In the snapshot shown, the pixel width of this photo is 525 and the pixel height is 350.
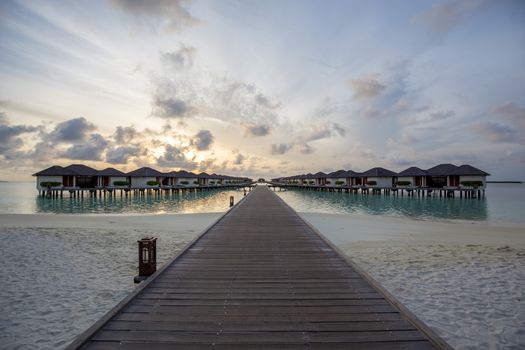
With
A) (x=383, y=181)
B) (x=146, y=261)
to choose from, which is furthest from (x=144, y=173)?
(x=146, y=261)

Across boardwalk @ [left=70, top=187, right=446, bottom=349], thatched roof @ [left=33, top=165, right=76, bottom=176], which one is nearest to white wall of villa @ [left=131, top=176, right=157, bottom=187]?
thatched roof @ [left=33, top=165, right=76, bottom=176]

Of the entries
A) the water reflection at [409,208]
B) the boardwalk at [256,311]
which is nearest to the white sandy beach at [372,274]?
the boardwalk at [256,311]

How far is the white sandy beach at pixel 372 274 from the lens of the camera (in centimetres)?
484

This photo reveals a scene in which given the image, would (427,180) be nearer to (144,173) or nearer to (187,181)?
(187,181)

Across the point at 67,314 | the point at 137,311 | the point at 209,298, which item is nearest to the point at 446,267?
the point at 209,298

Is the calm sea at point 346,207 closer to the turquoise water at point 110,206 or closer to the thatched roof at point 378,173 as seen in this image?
the turquoise water at point 110,206

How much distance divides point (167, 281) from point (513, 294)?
284 inches

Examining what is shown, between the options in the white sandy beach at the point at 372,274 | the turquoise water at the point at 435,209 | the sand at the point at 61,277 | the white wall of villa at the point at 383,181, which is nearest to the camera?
the sand at the point at 61,277

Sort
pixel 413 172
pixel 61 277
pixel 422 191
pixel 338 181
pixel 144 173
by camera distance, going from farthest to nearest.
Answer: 1. pixel 338 181
2. pixel 144 173
3. pixel 422 191
4. pixel 413 172
5. pixel 61 277

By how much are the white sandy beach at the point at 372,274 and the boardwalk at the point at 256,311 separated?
5.41 ft

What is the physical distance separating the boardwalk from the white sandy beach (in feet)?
5.41

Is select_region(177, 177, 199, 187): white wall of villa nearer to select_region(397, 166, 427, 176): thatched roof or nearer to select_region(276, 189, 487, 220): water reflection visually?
select_region(276, 189, 487, 220): water reflection

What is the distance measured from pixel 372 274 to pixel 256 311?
4.69 m

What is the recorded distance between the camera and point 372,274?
734cm
